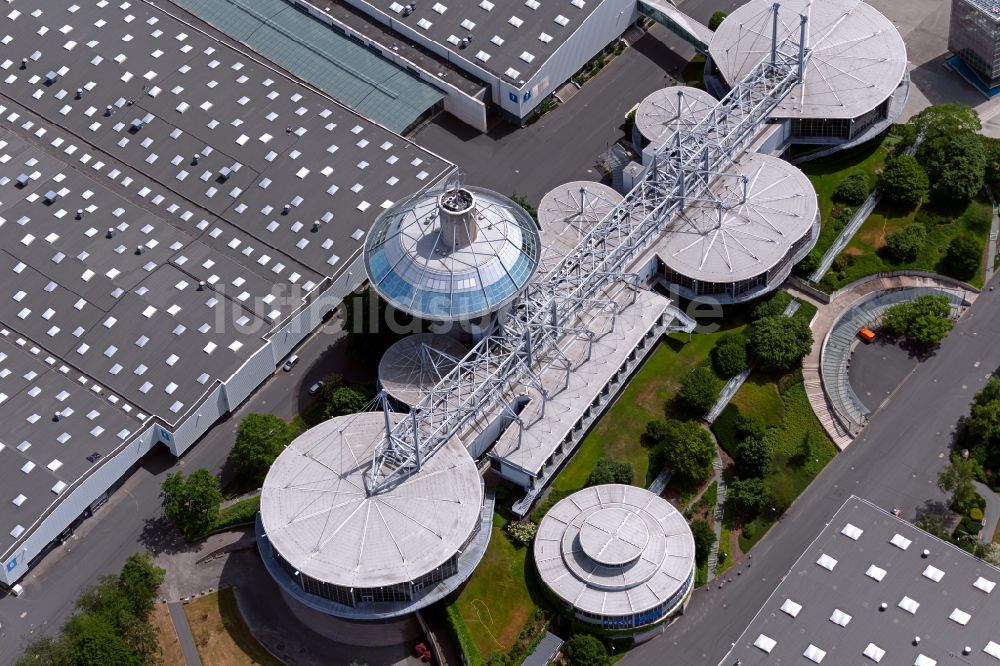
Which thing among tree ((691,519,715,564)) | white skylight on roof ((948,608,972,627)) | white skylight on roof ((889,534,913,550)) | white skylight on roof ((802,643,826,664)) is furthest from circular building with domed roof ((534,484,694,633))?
white skylight on roof ((948,608,972,627))

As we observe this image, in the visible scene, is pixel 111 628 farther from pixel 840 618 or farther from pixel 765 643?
pixel 840 618

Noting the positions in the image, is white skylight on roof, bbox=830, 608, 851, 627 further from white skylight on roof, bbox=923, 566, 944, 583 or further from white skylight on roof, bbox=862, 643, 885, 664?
white skylight on roof, bbox=923, 566, 944, 583

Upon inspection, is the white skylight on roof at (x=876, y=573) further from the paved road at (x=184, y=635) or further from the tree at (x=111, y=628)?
the tree at (x=111, y=628)

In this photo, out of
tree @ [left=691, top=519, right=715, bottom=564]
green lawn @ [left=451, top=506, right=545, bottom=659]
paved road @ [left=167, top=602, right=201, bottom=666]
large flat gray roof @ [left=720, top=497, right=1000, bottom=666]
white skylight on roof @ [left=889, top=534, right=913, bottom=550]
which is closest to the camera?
large flat gray roof @ [left=720, top=497, right=1000, bottom=666]

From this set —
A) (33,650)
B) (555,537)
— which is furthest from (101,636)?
(555,537)

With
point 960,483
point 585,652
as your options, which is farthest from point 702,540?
point 960,483

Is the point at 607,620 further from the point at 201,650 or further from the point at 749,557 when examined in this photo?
the point at 201,650
